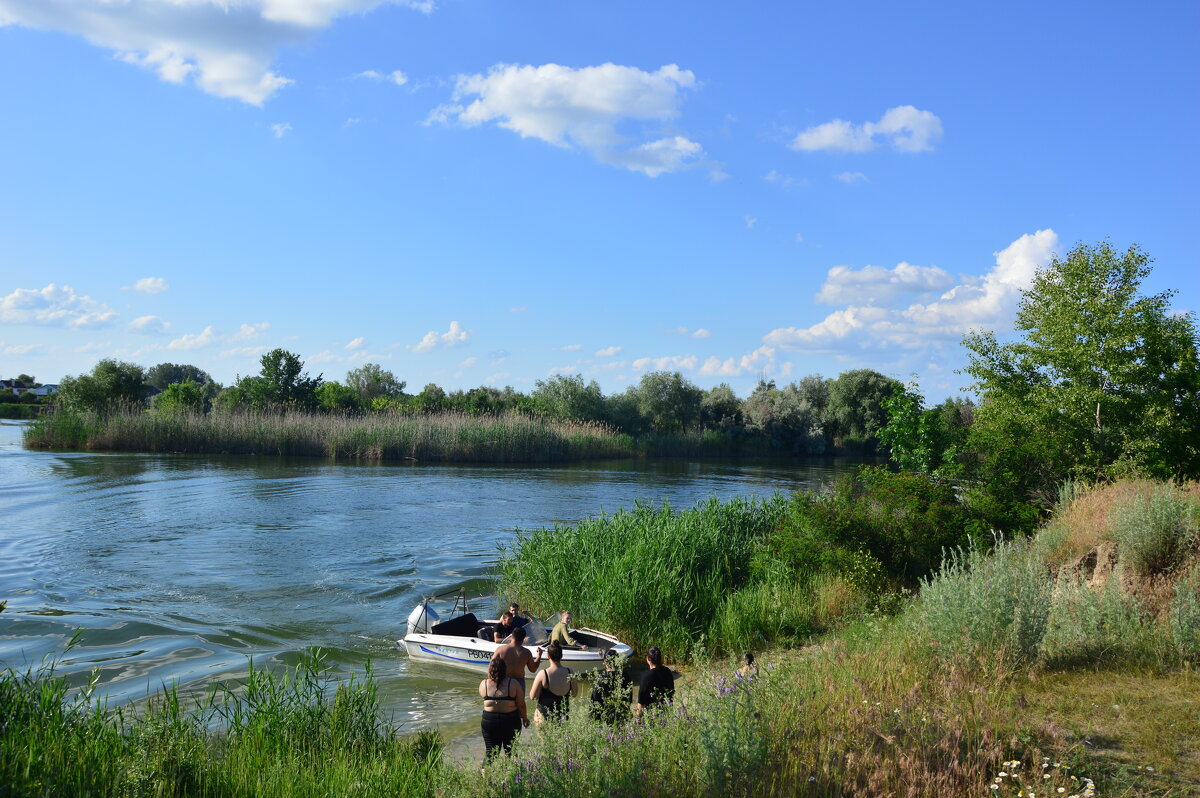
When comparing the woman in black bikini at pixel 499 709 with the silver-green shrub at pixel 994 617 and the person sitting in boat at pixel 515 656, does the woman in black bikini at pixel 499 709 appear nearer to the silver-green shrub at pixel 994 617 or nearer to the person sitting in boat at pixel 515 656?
the person sitting in boat at pixel 515 656

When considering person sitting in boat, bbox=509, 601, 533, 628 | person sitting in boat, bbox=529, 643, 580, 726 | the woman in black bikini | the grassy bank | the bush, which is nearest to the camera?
the grassy bank

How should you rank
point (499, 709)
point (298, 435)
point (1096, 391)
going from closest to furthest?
point (499, 709)
point (1096, 391)
point (298, 435)

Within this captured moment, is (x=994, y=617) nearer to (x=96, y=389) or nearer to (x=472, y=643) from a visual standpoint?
(x=472, y=643)

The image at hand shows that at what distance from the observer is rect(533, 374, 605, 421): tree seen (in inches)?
2534

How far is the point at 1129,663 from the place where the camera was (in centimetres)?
784

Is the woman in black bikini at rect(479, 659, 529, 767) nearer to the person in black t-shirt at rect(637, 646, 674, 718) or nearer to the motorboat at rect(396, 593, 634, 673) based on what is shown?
the person in black t-shirt at rect(637, 646, 674, 718)

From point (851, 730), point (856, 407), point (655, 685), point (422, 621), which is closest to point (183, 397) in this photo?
point (422, 621)

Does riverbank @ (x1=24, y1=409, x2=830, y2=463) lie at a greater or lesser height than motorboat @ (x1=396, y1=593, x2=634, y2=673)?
greater

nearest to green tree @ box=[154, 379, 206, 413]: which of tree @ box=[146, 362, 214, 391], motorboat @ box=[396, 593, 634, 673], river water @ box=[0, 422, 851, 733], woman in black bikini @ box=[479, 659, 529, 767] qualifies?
river water @ box=[0, 422, 851, 733]

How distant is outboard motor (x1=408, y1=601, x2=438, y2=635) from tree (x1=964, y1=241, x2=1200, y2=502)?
11.3 meters

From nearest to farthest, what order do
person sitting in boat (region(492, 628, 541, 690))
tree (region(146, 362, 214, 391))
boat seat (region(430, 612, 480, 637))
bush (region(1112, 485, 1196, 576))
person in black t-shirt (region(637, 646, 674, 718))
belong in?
person in black t-shirt (region(637, 646, 674, 718)) → person sitting in boat (region(492, 628, 541, 690)) → bush (region(1112, 485, 1196, 576)) → boat seat (region(430, 612, 480, 637)) → tree (region(146, 362, 214, 391))

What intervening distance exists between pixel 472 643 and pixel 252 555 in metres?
11.0

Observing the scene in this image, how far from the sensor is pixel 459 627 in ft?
42.6

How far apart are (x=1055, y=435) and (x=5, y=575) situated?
23.2 m
